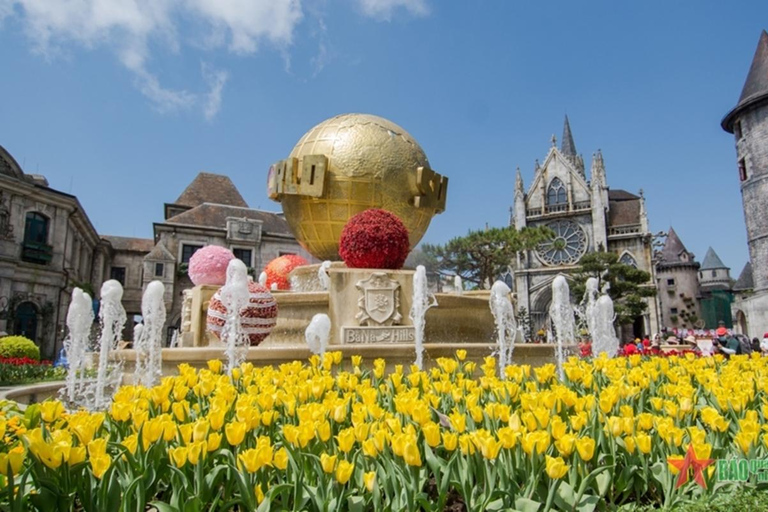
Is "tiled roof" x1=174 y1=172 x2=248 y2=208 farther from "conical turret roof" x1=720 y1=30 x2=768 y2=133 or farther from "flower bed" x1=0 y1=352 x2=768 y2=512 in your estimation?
"flower bed" x1=0 y1=352 x2=768 y2=512

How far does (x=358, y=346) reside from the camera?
7723 mm

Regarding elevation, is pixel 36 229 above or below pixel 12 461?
above

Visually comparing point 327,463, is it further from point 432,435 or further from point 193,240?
point 193,240

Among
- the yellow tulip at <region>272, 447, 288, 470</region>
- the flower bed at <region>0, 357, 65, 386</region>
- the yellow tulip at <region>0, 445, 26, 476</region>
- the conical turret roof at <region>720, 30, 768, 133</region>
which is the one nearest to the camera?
the yellow tulip at <region>0, 445, 26, 476</region>

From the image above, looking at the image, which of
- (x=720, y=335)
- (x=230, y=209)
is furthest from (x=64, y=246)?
(x=720, y=335)

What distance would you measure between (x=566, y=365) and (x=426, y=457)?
2.47 meters

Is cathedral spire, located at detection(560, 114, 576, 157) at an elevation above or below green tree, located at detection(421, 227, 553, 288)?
above

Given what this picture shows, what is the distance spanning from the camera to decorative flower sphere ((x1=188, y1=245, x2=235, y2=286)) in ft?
36.8

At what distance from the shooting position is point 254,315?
8.37 m

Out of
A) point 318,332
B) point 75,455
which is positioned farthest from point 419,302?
point 75,455

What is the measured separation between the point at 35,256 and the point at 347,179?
94.0ft

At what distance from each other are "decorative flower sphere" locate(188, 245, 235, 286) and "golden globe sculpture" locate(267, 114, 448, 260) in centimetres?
189

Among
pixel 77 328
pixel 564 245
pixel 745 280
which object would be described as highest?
pixel 564 245

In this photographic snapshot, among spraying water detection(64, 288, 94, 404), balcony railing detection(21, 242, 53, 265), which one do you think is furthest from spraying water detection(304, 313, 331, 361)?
balcony railing detection(21, 242, 53, 265)
